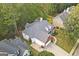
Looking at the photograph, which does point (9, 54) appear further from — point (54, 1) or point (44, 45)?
point (54, 1)

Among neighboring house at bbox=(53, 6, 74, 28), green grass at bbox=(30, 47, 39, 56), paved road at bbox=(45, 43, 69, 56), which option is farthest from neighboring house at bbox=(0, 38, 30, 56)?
neighboring house at bbox=(53, 6, 74, 28)

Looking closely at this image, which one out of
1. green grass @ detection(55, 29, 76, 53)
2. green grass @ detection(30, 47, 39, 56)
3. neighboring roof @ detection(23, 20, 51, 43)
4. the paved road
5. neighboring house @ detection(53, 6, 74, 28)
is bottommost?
green grass @ detection(30, 47, 39, 56)

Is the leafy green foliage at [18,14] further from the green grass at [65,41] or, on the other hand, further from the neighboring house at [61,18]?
the green grass at [65,41]

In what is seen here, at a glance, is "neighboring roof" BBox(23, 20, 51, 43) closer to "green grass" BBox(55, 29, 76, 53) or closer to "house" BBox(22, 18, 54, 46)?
"house" BBox(22, 18, 54, 46)

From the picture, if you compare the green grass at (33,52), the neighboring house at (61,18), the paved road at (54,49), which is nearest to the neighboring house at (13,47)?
the green grass at (33,52)

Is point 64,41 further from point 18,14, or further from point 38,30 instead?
point 18,14
